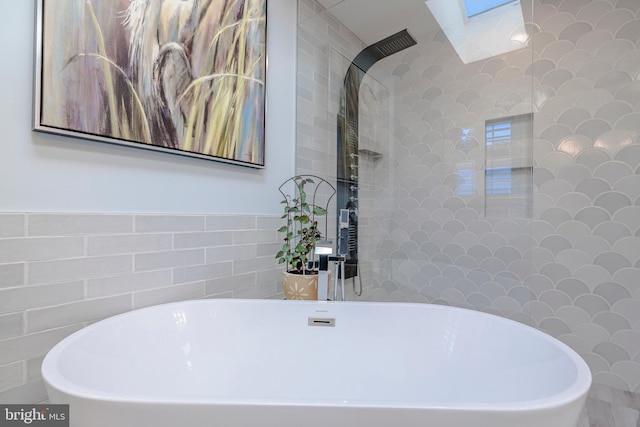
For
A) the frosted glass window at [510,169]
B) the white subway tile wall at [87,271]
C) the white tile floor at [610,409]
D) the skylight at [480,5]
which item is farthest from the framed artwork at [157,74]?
the white tile floor at [610,409]

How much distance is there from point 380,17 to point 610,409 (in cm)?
264

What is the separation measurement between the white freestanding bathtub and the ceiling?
1.72 m

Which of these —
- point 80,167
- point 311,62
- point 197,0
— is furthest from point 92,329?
point 311,62

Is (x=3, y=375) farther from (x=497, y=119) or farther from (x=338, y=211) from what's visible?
(x=497, y=119)

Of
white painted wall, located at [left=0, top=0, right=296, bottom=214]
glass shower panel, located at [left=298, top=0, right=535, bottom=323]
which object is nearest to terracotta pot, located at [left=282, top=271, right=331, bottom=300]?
white painted wall, located at [left=0, top=0, right=296, bottom=214]

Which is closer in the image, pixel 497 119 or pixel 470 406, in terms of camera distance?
pixel 470 406

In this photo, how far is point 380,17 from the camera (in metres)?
2.01

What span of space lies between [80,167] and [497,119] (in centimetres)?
202

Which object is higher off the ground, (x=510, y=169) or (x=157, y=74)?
(x=157, y=74)

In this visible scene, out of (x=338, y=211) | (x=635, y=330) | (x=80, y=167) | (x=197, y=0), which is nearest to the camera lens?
(x=80, y=167)

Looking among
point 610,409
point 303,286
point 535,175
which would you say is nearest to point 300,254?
point 303,286

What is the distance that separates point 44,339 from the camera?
3.20 feet

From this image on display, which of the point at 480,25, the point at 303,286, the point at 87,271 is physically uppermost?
the point at 480,25

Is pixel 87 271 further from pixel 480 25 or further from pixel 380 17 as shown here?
pixel 480 25
